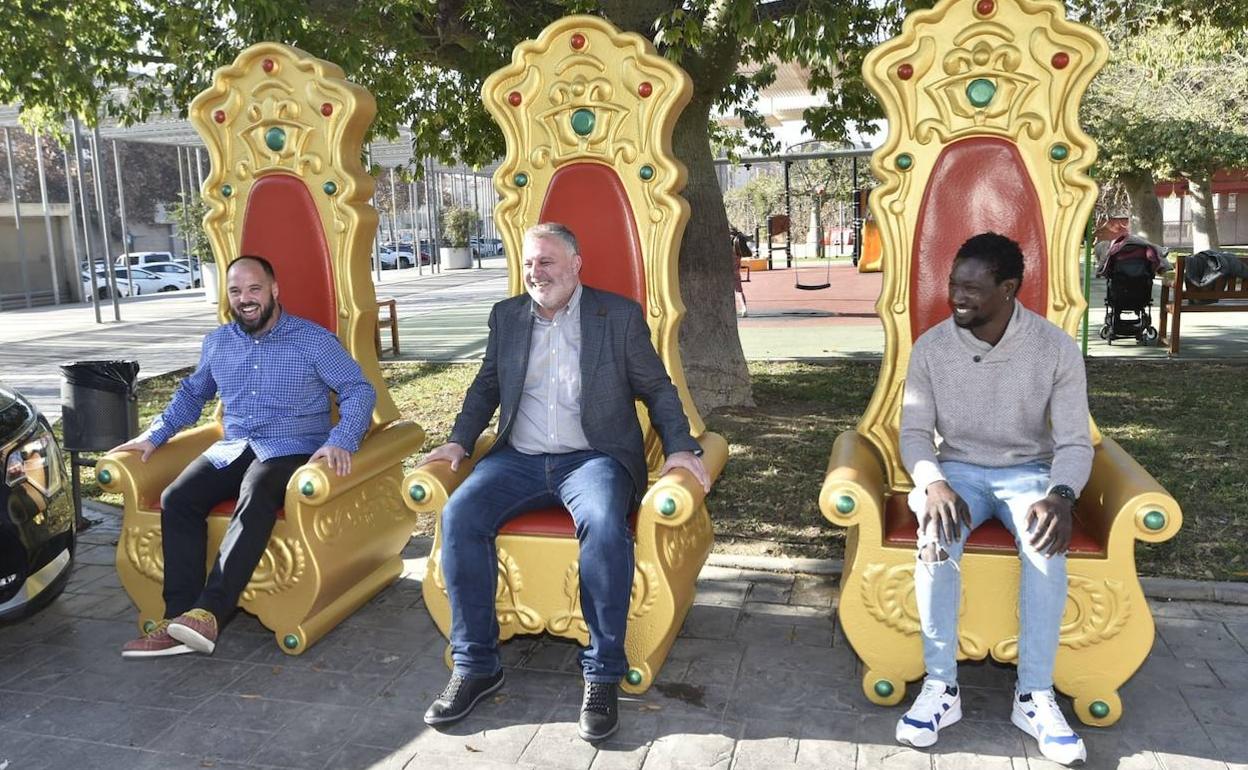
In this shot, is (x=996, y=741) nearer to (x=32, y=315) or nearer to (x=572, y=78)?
(x=572, y=78)

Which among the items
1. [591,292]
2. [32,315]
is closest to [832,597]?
[591,292]

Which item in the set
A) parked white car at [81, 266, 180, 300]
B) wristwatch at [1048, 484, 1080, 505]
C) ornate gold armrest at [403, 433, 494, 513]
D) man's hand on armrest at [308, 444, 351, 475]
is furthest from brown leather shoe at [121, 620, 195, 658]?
parked white car at [81, 266, 180, 300]

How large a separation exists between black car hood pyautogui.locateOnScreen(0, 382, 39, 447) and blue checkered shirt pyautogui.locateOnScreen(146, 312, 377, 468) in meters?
0.44

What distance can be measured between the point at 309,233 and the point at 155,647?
181 centimetres

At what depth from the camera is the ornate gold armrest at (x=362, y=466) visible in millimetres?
3654

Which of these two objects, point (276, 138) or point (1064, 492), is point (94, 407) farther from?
point (1064, 492)

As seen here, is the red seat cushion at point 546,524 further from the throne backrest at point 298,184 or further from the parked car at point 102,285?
the parked car at point 102,285

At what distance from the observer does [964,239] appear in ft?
12.6

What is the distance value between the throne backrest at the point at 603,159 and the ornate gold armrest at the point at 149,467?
151 cm

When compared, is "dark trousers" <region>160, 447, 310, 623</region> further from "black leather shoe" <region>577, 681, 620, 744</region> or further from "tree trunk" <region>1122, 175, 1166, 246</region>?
"tree trunk" <region>1122, 175, 1166, 246</region>

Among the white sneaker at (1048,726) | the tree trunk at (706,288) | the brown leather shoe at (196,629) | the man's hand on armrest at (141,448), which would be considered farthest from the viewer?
the tree trunk at (706,288)

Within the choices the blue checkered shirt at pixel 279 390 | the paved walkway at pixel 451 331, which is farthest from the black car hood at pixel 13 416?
the paved walkway at pixel 451 331

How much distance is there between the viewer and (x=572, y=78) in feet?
13.4

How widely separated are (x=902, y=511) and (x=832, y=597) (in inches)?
32.1
